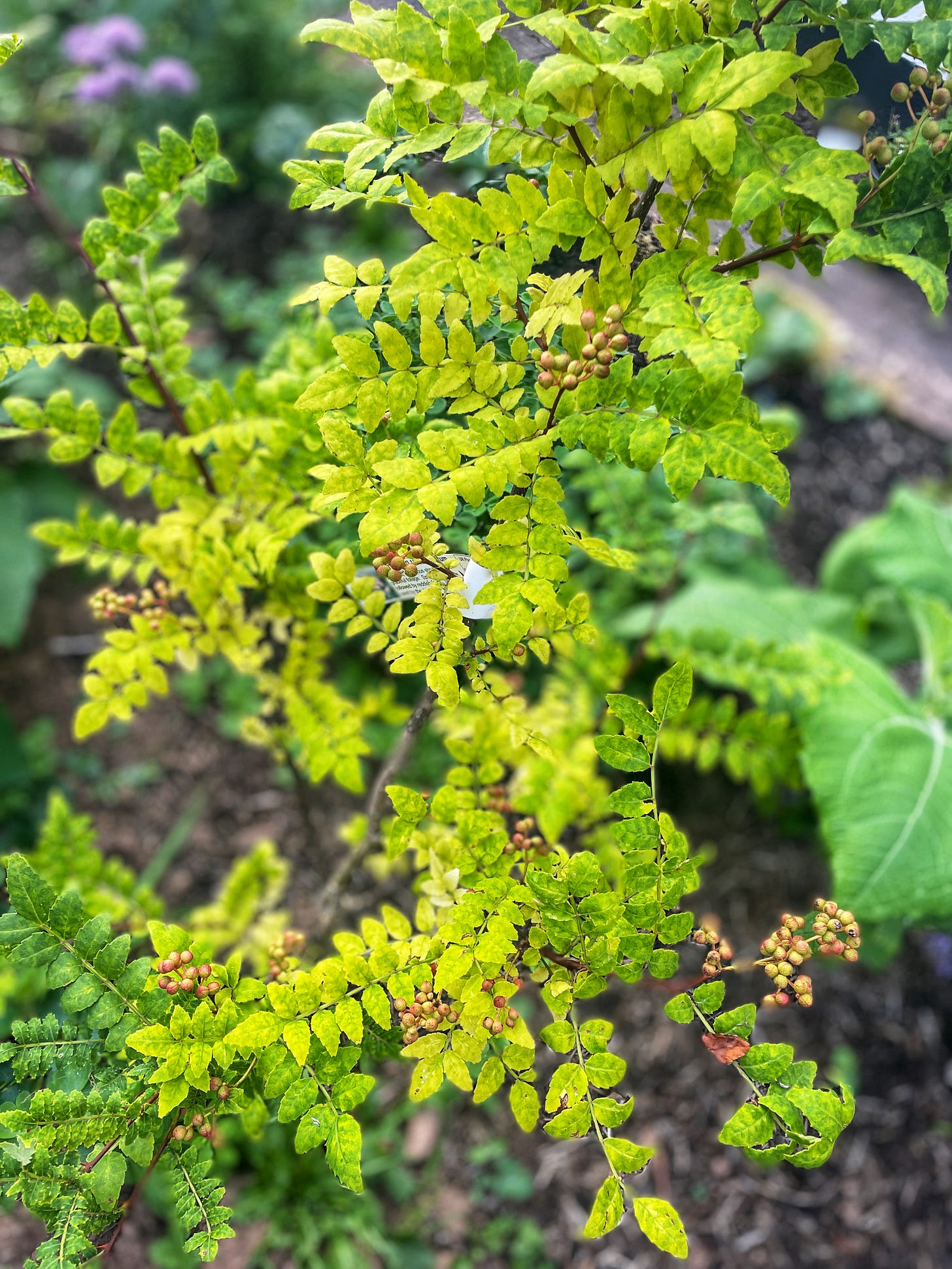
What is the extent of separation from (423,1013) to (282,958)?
0.25 meters

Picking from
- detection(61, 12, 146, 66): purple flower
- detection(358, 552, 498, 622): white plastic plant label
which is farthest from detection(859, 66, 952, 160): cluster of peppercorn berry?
detection(61, 12, 146, 66): purple flower

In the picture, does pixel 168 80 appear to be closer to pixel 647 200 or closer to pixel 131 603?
pixel 131 603

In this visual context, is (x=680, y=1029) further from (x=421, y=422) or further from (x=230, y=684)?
(x=421, y=422)

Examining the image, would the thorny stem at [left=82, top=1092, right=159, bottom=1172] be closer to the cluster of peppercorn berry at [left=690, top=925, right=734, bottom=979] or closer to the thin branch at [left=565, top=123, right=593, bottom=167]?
the cluster of peppercorn berry at [left=690, top=925, right=734, bottom=979]

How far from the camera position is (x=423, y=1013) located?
2.63 feet

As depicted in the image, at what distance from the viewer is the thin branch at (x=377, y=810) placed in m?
1.03

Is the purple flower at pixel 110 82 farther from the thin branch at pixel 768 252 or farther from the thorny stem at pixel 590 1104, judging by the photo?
the thorny stem at pixel 590 1104

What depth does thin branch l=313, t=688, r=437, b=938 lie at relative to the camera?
3.37 feet

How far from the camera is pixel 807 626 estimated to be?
2.14 m

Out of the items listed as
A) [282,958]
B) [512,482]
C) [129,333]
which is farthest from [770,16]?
[282,958]

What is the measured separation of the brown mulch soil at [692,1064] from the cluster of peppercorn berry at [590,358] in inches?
41.8

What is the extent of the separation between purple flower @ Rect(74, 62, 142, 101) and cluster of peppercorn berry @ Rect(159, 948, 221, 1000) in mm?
3053

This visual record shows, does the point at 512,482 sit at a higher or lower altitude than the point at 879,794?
higher

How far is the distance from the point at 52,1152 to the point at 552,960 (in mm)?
482
